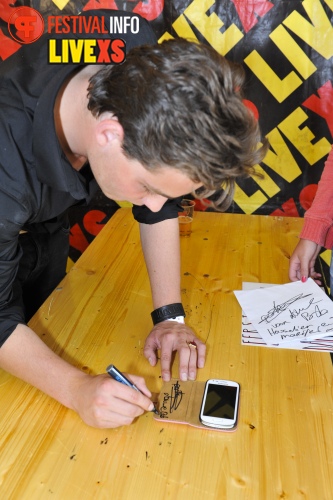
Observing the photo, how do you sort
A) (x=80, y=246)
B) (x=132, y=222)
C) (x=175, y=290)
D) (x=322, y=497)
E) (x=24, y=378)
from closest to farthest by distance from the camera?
(x=322, y=497), (x=24, y=378), (x=175, y=290), (x=132, y=222), (x=80, y=246)

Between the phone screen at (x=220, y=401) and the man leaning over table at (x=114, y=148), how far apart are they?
0.07 meters

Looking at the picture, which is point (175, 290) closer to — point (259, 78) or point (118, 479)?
point (118, 479)

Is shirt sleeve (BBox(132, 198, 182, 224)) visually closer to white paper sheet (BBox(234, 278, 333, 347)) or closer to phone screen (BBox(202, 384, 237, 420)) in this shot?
white paper sheet (BBox(234, 278, 333, 347))

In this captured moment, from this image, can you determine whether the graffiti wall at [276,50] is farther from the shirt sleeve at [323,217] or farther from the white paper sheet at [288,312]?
the white paper sheet at [288,312]

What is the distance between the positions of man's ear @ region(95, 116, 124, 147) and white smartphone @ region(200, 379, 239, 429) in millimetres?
489

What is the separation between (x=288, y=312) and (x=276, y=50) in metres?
1.14

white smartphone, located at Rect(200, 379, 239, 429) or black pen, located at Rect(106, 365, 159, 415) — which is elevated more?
black pen, located at Rect(106, 365, 159, 415)

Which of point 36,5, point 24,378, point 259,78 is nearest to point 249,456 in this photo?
point 24,378

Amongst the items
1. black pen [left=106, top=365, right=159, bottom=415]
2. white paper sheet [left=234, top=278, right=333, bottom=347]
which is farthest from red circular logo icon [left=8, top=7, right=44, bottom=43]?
black pen [left=106, top=365, right=159, bottom=415]

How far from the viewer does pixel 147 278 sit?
1.38 metres

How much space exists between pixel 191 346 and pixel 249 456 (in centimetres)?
28

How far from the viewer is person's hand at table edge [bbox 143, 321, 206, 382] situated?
1015 mm
